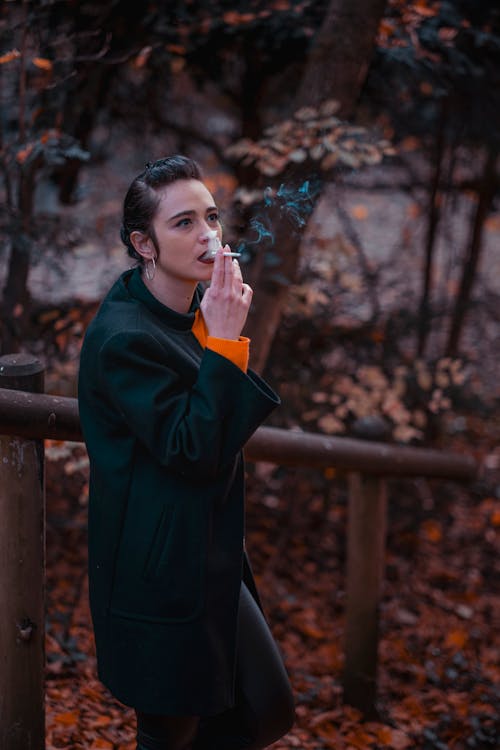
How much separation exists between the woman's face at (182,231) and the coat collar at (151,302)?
0.07 meters

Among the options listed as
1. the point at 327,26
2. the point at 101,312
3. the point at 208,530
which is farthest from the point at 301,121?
the point at 208,530

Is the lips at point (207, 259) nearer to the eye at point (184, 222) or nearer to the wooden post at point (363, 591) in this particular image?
the eye at point (184, 222)

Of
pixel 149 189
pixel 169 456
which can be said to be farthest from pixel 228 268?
pixel 169 456

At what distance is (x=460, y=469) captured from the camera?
4141mm

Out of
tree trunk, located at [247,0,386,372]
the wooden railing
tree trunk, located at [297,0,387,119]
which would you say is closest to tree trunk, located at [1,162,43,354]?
tree trunk, located at [247,0,386,372]

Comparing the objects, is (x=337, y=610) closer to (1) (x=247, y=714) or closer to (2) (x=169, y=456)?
(1) (x=247, y=714)

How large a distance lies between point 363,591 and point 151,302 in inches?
87.6

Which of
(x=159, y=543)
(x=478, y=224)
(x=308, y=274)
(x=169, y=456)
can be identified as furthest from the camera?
(x=478, y=224)

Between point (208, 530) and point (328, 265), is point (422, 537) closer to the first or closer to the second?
point (328, 265)

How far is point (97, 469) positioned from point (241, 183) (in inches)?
140

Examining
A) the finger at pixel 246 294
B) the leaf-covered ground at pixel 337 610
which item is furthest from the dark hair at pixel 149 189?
the leaf-covered ground at pixel 337 610

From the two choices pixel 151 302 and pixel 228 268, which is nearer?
pixel 228 268

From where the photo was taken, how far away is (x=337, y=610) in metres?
5.21

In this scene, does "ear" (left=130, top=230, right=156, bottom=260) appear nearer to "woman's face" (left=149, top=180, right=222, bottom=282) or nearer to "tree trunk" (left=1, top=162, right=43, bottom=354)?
"woman's face" (left=149, top=180, right=222, bottom=282)
